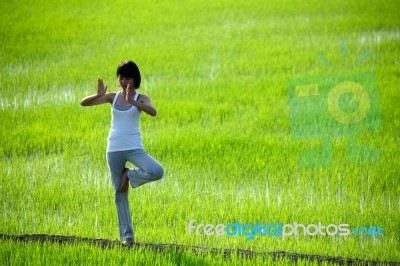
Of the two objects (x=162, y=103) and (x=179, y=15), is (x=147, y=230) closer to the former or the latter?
(x=162, y=103)

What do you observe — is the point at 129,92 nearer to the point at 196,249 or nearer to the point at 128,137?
the point at 128,137

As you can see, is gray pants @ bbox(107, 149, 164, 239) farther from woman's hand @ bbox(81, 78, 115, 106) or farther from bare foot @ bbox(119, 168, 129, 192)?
woman's hand @ bbox(81, 78, 115, 106)

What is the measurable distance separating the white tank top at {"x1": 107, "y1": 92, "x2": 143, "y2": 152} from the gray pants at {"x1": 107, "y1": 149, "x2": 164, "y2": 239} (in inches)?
1.3

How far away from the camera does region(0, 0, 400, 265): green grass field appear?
4402 millimetres

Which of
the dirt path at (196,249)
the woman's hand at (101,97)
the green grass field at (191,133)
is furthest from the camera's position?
the green grass field at (191,133)

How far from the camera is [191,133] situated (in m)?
6.37

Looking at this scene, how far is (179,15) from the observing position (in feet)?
40.4

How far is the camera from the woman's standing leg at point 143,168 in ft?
12.2

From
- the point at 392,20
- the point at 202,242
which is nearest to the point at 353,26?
the point at 392,20

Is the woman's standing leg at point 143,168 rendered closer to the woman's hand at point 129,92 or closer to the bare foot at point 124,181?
the bare foot at point 124,181

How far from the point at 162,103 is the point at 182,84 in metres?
0.84

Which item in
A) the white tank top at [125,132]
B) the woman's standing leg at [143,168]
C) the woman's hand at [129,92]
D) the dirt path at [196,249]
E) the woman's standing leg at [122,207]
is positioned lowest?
the dirt path at [196,249]

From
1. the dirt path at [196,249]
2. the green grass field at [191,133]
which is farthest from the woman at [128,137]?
the green grass field at [191,133]

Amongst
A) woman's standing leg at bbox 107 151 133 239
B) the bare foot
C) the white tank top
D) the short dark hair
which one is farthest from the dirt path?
the short dark hair
